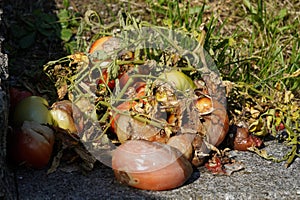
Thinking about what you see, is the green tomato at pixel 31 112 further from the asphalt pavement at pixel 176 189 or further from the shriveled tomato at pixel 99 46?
the shriveled tomato at pixel 99 46

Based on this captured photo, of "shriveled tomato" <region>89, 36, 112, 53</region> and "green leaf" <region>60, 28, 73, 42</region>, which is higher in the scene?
"shriveled tomato" <region>89, 36, 112, 53</region>

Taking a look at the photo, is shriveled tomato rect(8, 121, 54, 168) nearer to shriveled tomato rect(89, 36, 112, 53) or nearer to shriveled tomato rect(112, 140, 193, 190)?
shriveled tomato rect(112, 140, 193, 190)

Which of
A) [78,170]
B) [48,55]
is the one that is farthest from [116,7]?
[78,170]

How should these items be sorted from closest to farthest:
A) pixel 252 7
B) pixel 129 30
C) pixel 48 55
Result: 1. pixel 129 30
2. pixel 48 55
3. pixel 252 7

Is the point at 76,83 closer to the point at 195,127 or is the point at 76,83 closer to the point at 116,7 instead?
the point at 195,127

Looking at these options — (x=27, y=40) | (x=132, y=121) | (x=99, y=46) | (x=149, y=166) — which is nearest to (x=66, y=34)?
(x=27, y=40)

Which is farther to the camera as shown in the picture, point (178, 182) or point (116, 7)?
point (116, 7)

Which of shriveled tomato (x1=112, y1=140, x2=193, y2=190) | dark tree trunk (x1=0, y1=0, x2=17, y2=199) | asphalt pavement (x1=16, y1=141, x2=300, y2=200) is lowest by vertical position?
asphalt pavement (x1=16, y1=141, x2=300, y2=200)

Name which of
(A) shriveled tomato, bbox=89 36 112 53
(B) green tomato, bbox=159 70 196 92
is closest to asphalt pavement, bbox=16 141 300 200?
(B) green tomato, bbox=159 70 196 92
